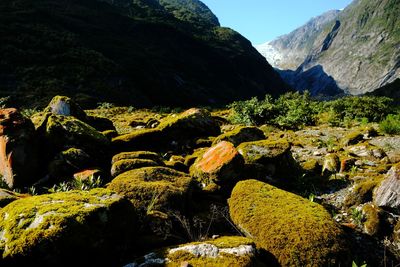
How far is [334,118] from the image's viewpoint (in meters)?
20.3

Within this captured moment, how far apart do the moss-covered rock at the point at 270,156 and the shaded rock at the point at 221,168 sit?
68 centimetres

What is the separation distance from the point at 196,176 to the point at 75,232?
4397 mm

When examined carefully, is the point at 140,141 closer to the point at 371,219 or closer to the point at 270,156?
the point at 270,156

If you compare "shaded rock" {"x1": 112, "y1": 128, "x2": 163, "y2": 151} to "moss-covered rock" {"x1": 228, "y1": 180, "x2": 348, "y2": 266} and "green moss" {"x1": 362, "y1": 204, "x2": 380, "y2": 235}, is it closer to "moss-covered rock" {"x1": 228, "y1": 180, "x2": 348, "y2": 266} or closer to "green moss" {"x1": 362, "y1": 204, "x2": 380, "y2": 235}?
"moss-covered rock" {"x1": 228, "y1": 180, "x2": 348, "y2": 266}

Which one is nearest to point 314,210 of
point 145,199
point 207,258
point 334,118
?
point 207,258

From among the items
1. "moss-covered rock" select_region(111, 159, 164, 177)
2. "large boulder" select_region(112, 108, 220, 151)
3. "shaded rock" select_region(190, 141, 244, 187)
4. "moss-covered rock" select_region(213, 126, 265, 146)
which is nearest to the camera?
"shaded rock" select_region(190, 141, 244, 187)

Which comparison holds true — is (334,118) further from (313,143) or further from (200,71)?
(200,71)

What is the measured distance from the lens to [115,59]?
78.4 metres

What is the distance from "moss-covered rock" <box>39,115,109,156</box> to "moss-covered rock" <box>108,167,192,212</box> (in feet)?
10.1

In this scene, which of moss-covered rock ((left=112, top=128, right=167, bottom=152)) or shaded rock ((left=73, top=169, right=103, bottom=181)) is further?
moss-covered rock ((left=112, top=128, right=167, bottom=152))

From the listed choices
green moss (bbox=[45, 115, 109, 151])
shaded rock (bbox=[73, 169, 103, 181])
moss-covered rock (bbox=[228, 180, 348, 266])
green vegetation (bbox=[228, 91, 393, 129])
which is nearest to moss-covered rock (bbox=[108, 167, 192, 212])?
moss-covered rock (bbox=[228, 180, 348, 266])

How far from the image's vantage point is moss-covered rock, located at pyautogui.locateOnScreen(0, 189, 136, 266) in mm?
4613

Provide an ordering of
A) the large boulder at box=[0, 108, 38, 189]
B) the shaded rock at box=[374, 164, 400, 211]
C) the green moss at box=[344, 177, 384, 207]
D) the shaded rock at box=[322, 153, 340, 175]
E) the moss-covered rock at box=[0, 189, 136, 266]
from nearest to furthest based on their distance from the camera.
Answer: the moss-covered rock at box=[0, 189, 136, 266], the shaded rock at box=[374, 164, 400, 211], the green moss at box=[344, 177, 384, 207], the large boulder at box=[0, 108, 38, 189], the shaded rock at box=[322, 153, 340, 175]

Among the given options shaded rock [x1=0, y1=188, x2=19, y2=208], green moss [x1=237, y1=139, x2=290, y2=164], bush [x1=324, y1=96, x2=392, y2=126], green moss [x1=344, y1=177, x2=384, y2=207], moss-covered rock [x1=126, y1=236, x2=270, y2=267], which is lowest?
shaded rock [x1=0, y1=188, x2=19, y2=208]
